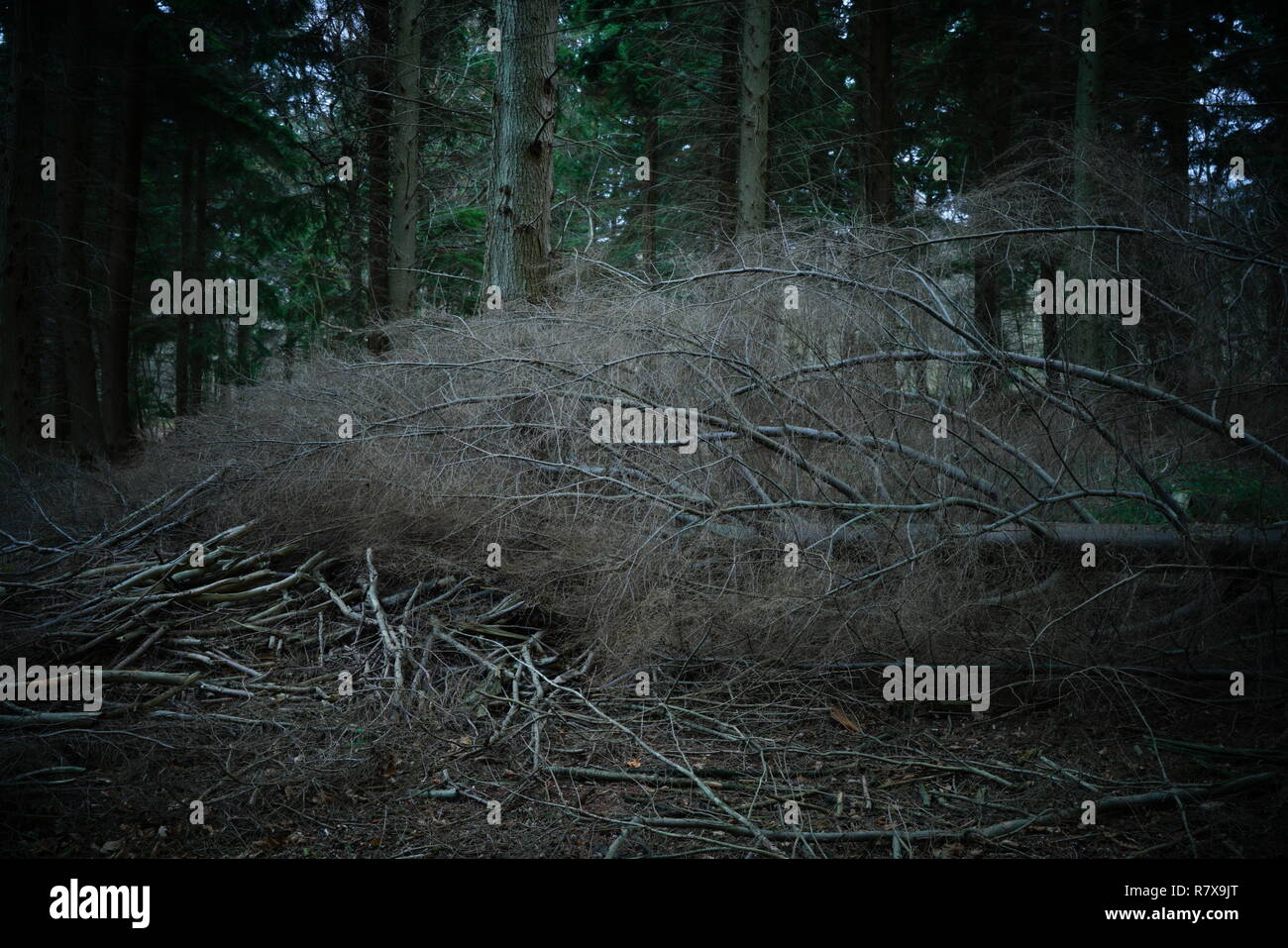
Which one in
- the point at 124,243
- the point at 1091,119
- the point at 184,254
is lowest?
the point at 124,243

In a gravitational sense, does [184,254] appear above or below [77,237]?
above

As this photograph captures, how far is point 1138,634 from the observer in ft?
16.0

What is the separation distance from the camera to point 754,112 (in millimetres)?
11617

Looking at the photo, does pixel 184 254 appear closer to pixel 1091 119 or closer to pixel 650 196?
pixel 650 196

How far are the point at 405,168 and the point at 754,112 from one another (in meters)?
5.00

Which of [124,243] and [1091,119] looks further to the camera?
[124,243]

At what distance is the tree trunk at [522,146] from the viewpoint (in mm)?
8852

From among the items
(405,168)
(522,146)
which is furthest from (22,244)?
(522,146)

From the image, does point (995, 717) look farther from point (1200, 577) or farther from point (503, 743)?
point (503, 743)

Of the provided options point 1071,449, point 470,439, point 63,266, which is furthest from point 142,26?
point 1071,449

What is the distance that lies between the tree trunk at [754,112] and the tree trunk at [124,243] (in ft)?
32.5

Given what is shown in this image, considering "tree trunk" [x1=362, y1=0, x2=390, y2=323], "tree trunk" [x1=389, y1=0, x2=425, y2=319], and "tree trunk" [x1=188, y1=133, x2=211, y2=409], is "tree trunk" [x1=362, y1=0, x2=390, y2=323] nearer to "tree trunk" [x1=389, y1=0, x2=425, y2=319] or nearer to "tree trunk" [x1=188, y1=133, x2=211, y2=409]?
"tree trunk" [x1=389, y1=0, x2=425, y2=319]

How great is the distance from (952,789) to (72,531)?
6320 mm

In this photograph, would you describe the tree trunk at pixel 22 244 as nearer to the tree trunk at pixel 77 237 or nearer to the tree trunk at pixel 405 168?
the tree trunk at pixel 77 237
